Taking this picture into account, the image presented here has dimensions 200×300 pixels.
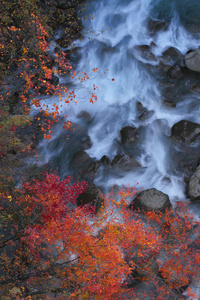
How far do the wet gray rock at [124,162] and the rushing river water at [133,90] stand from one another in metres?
0.27

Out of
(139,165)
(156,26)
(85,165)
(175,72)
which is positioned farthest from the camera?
(156,26)

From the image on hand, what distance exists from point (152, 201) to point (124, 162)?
284 centimetres

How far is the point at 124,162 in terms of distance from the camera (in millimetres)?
15531

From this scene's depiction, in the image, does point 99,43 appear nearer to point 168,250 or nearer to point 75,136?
point 75,136

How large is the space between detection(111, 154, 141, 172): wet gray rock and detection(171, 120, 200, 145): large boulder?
3198mm

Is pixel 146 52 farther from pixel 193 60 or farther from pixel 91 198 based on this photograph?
pixel 91 198

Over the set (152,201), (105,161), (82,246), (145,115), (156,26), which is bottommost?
(82,246)

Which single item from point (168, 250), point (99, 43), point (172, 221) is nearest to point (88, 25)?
point (99, 43)

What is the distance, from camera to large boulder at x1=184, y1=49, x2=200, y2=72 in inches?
680

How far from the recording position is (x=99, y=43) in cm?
1905

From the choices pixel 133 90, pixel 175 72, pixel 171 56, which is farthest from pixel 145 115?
pixel 171 56

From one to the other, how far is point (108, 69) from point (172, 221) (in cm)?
1127

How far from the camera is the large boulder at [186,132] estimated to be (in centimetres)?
1590

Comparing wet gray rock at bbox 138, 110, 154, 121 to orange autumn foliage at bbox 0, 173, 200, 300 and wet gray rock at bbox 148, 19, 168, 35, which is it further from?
wet gray rock at bbox 148, 19, 168, 35
